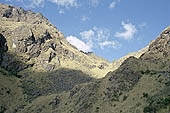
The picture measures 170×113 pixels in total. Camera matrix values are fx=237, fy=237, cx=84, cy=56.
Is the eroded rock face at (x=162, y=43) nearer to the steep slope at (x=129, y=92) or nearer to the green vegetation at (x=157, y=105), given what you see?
the steep slope at (x=129, y=92)

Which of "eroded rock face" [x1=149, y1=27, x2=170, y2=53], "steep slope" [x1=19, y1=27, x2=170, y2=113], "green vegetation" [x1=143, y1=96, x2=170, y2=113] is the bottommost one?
"green vegetation" [x1=143, y1=96, x2=170, y2=113]

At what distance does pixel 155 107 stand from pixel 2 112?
9778 centimetres

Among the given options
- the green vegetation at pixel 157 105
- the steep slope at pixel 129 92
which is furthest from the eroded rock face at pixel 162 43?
the green vegetation at pixel 157 105

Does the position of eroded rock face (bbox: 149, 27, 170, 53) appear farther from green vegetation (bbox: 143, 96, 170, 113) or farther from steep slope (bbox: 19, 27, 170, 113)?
green vegetation (bbox: 143, 96, 170, 113)

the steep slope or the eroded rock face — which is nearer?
the steep slope

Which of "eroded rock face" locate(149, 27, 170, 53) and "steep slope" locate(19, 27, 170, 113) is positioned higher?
"eroded rock face" locate(149, 27, 170, 53)

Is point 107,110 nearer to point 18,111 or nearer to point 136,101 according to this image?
point 136,101

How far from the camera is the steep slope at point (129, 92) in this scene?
80.2m

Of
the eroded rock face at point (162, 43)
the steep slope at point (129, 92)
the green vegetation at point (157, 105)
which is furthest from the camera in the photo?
the eroded rock face at point (162, 43)

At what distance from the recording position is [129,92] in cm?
9450

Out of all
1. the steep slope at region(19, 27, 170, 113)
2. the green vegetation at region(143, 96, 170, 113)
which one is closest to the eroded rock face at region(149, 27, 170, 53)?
the steep slope at region(19, 27, 170, 113)

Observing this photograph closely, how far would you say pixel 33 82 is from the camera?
190250 millimetres

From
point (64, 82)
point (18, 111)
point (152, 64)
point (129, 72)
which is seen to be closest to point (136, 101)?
point (129, 72)

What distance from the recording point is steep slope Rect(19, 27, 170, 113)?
8025cm
